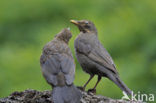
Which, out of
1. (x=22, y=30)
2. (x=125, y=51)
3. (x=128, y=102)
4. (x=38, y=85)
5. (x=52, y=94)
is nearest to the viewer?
(x=52, y=94)

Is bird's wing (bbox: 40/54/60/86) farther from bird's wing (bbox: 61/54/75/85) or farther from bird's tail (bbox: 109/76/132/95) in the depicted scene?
bird's tail (bbox: 109/76/132/95)

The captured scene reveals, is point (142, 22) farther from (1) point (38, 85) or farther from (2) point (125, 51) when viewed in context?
(1) point (38, 85)

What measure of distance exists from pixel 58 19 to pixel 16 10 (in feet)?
3.71

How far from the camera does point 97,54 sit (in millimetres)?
8672

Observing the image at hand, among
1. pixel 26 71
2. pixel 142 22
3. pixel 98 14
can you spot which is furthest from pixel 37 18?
pixel 26 71

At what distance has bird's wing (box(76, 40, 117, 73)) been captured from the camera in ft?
28.2

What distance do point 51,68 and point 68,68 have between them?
0.65 ft

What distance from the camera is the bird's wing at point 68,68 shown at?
729 centimetres

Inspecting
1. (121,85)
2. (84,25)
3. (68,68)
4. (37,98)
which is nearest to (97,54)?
(121,85)

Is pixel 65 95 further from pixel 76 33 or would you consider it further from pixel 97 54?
pixel 76 33

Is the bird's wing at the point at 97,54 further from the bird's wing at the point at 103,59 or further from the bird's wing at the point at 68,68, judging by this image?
the bird's wing at the point at 68,68

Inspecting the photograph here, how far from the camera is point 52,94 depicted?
718 centimetres

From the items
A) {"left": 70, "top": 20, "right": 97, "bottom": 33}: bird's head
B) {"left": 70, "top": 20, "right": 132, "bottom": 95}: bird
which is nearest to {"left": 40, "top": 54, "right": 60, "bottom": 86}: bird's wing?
{"left": 70, "top": 20, "right": 132, "bottom": 95}: bird

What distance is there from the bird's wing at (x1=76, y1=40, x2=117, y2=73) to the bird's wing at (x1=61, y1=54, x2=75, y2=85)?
3.78 feet
